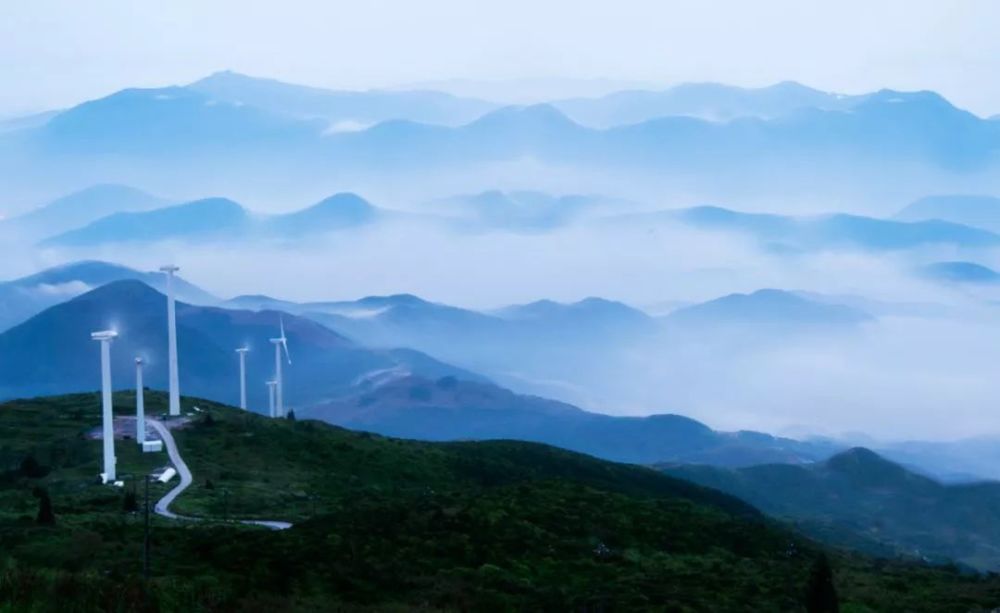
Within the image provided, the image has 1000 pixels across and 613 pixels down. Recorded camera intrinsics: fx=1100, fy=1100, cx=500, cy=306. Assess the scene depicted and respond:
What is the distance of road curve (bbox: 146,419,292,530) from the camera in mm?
82688

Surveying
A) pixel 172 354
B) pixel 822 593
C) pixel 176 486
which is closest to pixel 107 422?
pixel 176 486

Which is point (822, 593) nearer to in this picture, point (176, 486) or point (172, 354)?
point (176, 486)

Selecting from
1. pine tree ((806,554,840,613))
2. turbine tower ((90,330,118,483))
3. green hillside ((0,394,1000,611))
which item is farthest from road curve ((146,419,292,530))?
pine tree ((806,554,840,613))

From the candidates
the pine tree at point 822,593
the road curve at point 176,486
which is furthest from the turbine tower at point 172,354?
the pine tree at point 822,593

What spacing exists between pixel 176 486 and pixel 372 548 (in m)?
49.2

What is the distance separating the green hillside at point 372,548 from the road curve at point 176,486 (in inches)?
48.5

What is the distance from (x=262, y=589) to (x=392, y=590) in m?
7.14

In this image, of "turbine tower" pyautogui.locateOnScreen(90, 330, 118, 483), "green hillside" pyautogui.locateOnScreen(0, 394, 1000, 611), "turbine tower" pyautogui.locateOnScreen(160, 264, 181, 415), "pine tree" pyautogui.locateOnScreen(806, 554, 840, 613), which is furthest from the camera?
"turbine tower" pyautogui.locateOnScreen(160, 264, 181, 415)

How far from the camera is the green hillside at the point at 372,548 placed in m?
44.5

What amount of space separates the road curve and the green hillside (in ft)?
4.04

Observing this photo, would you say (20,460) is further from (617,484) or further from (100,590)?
(100,590)

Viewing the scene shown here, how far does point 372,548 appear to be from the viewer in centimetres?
5969

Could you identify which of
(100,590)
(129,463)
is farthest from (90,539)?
(129,463)

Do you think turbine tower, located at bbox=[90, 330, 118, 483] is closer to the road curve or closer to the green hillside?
the green hillside
